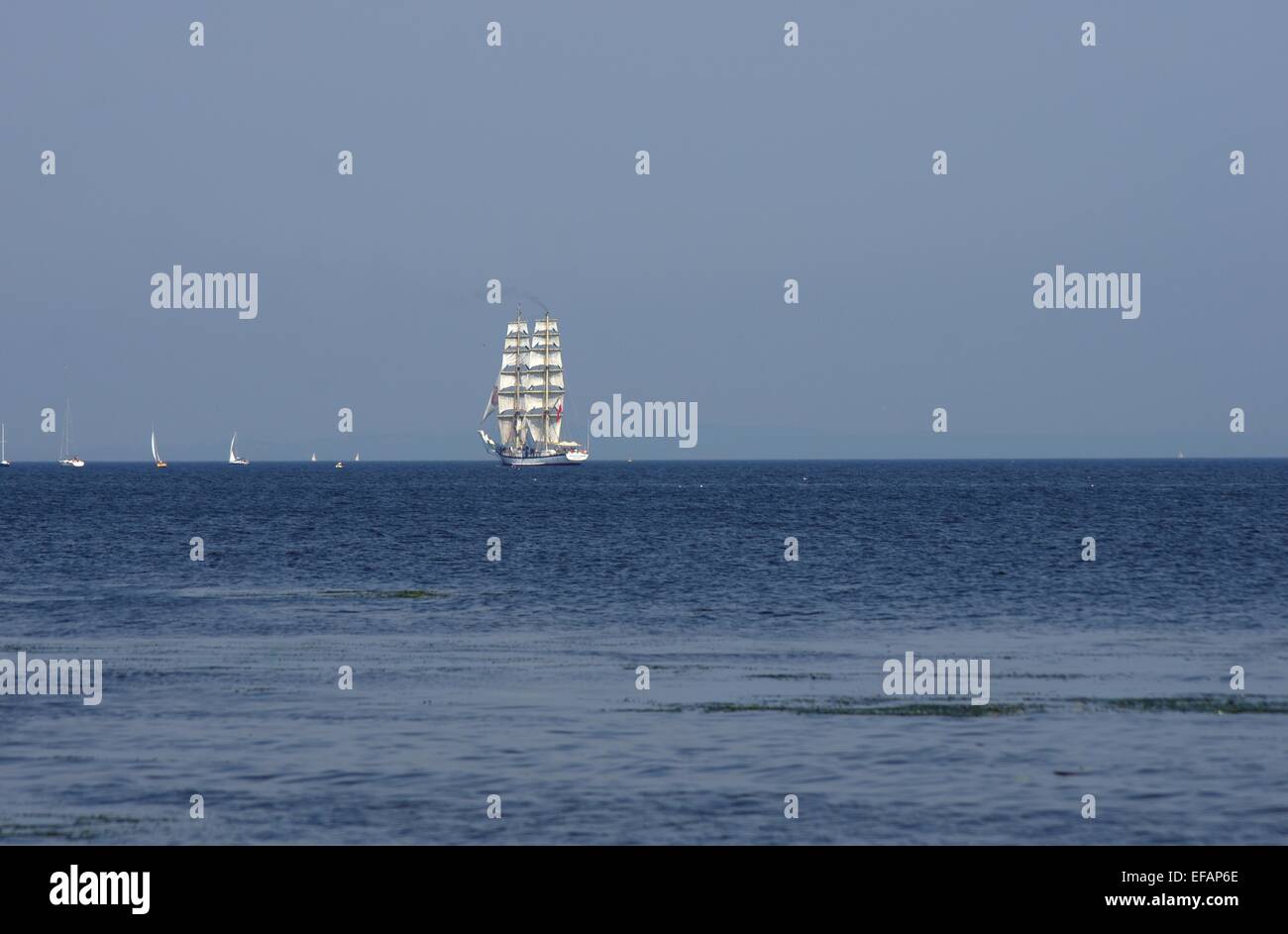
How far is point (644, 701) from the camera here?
2888 cm

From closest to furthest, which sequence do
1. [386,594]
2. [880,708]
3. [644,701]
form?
[880,708]
[644,701]
[386,594]

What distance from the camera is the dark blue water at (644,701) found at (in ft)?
65.8

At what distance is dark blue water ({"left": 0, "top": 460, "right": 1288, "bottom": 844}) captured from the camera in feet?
65.8

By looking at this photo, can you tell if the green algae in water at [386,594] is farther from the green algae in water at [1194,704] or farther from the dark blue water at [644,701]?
the green algae in water at [1194,704]
